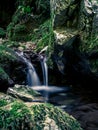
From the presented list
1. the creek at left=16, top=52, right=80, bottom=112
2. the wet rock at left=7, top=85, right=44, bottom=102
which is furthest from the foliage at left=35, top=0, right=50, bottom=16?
the wet rock at left=7, top=85, right=44, bottom=102

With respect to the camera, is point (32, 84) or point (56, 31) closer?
point (56, 31)

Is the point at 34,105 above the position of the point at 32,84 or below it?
above

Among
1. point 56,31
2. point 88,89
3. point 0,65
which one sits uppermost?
point 56,31

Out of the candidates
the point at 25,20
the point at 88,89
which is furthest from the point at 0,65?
the point at 25,20

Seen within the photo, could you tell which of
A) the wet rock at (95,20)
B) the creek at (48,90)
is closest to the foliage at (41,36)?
the creek at (48,90)

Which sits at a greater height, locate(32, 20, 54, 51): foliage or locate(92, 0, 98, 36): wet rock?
locate(92, 0, 98, 36): wet rock

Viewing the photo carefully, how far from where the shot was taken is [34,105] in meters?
3.28

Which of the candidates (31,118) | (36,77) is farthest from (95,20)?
(31,118)

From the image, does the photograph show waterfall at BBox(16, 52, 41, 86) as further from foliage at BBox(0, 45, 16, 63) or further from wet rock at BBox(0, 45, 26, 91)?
foliage at BBox(0, 45, 16, 63)

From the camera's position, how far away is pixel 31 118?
3078 mm

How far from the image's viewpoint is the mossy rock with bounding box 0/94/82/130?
305 centimetres

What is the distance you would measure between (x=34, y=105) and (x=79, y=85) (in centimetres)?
588

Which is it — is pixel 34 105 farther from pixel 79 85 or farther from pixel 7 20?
pixel 7 20

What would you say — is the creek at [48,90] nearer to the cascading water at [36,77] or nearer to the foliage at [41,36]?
the cascading water at [36,77]
